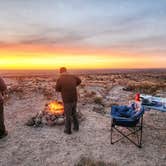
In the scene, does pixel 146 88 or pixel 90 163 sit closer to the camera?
pixel 90 163

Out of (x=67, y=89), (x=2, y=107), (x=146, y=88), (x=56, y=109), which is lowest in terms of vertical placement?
(x=146, y=88)

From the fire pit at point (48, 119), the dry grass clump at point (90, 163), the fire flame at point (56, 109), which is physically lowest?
the dry grass clump at point (90, 163)

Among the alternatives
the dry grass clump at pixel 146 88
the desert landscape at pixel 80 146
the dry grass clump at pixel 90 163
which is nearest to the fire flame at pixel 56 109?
the desert landscape at pixel 80 146

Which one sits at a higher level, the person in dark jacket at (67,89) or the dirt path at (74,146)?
the person in dark jacket at (67,89)

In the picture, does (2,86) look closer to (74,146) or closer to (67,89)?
(67,89)

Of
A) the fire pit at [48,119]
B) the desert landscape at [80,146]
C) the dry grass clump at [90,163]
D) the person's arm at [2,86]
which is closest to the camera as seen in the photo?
the dry grass clump at [90,163]

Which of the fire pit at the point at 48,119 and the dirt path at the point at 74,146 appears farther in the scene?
the fire pit at the point at 48,119

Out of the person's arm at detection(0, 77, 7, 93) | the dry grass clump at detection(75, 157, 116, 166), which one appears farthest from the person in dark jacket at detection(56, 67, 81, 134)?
the dry grass clump at detection(75, 157, 116, 166)

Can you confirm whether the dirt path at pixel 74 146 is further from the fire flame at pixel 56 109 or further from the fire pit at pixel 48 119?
the fire flame at pixel 56 109

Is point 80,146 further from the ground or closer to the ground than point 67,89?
closer to the ground

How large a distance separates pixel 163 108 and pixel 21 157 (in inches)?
171

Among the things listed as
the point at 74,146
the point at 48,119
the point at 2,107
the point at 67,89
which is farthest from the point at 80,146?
the point at 2,107

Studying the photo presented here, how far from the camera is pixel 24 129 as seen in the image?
24.8ft

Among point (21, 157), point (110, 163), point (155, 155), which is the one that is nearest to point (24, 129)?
point (21, 157)
